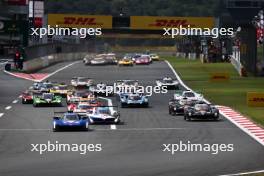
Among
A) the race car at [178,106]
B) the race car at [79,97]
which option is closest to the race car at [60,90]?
the race car at [79,97]

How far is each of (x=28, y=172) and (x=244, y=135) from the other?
17.9m

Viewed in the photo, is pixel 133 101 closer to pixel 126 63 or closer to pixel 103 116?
pixel 103 116

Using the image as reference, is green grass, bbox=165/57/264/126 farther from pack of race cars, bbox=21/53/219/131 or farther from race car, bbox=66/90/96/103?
race car, bbox=66/90/96/103

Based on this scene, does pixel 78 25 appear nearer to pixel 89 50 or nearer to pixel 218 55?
pixel 218 55

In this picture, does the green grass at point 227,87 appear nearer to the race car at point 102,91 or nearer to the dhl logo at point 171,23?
the dhl logo at point 171,23

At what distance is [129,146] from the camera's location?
137 ft

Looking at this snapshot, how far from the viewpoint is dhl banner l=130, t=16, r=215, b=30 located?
118 metres

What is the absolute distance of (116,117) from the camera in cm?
5441

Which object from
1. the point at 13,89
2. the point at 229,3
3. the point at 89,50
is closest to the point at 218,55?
the point at 229,3

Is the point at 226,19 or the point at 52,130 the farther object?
the point at 226,19

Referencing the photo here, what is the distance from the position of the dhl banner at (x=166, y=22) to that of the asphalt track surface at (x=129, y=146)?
158 feet

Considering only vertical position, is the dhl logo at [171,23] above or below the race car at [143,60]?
above

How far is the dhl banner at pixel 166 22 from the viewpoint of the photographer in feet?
386

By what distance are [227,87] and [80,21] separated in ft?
103
